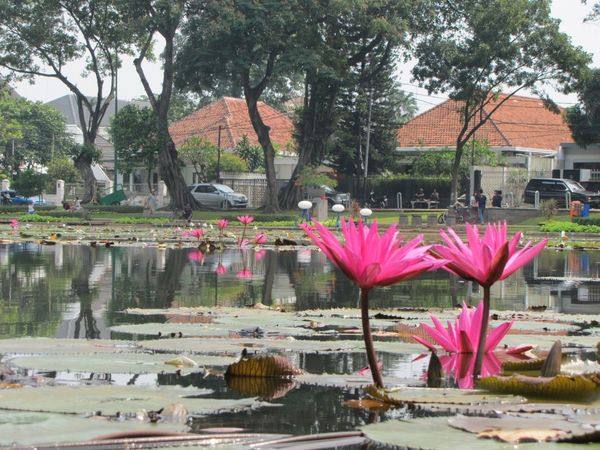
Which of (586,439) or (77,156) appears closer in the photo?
(586,439)

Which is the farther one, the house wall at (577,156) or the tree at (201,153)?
the tree at (201,153)

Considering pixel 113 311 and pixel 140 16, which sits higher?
pixel 140 16

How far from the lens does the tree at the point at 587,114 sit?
53844 mm

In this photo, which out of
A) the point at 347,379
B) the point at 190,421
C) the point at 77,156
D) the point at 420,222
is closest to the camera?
the point at 190,421

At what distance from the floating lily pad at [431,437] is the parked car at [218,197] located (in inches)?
2105

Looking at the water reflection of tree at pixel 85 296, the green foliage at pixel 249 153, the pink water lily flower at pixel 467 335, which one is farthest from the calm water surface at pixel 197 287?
the green foliage at pixel 249 153

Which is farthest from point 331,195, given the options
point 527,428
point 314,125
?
point 527,428

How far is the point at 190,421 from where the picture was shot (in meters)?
3.64

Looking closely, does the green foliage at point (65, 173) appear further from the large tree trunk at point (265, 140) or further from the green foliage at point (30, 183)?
the large tree trunk at point (265, 140)

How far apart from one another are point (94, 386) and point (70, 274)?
9.28 metres

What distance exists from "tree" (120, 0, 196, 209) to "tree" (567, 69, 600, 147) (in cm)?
1837

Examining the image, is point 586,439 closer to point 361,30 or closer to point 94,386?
point 94,386

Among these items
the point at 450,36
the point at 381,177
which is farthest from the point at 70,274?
the point at 381,177

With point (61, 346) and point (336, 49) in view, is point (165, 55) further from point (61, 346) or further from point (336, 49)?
point (61, 346)
